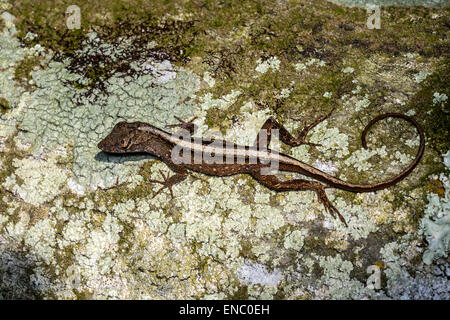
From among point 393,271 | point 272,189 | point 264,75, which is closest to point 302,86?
point 264,75

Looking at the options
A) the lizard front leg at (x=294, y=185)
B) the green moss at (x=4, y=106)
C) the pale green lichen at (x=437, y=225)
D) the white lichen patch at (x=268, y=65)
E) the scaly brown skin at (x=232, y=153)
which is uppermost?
the white lichen patch at (x=268, y=65)

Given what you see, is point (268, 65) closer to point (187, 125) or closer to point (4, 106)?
point (187, 125)

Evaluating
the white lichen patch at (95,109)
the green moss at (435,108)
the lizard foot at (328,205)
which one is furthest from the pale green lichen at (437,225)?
the white lichen patch at (95,109)

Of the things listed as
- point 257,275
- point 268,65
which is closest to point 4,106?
point 268,65

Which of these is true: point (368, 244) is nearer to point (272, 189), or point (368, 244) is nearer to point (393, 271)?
point (393, 271)

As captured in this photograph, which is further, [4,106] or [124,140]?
[4,106]

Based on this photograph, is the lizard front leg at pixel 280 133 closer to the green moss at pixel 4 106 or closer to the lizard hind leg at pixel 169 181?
the lizard hind leg at pixel 169 181
